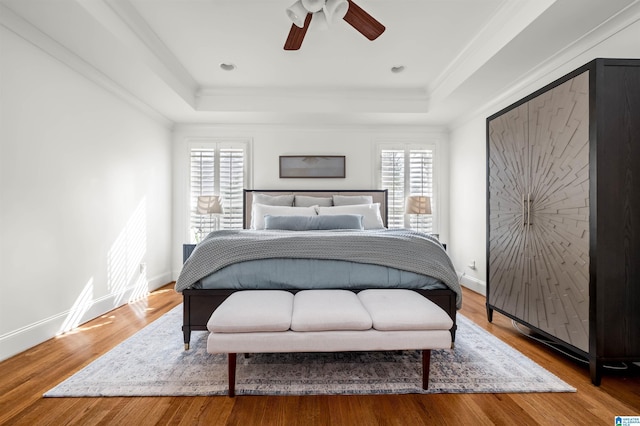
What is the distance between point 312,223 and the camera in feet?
12.7

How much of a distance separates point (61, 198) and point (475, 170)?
4757 mm

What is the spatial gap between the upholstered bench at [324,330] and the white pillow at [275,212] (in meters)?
2.47

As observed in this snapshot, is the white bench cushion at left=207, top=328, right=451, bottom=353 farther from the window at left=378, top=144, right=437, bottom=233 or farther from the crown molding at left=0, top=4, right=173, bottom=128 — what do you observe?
the window at left=378, top=144, right=437, bottom=233

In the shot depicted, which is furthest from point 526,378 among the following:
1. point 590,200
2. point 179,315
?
point 179,315

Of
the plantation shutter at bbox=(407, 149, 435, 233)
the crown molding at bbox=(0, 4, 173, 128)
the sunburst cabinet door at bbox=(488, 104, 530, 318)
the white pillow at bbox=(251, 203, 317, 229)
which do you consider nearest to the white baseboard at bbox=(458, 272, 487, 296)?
the plantation shutter at bbox=(407, 149, 435, 233)

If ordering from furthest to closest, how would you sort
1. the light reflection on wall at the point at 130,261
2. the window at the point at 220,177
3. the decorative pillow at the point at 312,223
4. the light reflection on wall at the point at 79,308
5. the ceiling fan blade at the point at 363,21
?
1. the window at the point at 220,177
2. the decorative pillow at the point at 312,223
3. the light reflection on wall at the point at 130,261
4. the light reflection on wall at the point at 79,308
5. the ceiling fan blade at the point at 363,21

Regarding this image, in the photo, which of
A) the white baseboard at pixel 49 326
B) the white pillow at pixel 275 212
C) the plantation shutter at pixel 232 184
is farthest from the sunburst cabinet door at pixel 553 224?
the white baseboard at pixel 49 326

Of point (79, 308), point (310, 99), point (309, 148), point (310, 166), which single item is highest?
point (310, 99)

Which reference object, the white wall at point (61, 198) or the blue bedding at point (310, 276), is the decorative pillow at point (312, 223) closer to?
the blue bedding at point (310, 276)

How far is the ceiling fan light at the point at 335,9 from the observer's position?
6.90 ft

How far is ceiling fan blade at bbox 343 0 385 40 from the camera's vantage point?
225 cm

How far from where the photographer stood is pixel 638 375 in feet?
6.86

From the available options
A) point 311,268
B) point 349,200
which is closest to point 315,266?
point 311,268

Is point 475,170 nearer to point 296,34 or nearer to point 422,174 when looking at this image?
point 422,174
